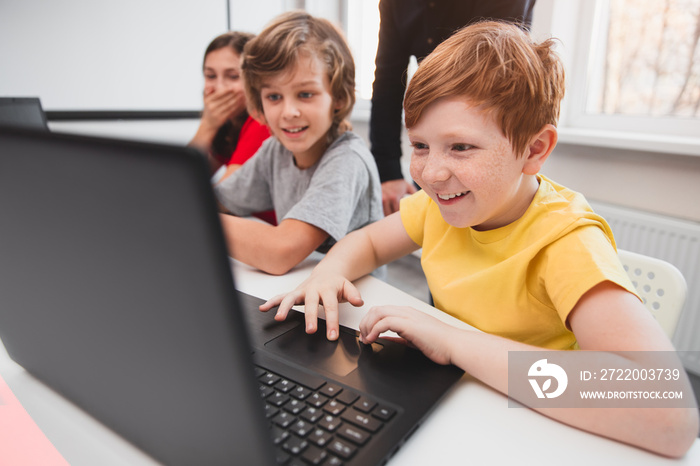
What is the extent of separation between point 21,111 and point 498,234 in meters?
1.10

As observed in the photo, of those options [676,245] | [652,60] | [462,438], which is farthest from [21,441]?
[652,60]

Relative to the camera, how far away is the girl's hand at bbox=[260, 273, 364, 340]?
56 cm

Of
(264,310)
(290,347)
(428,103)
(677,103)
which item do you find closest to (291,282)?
(264,310)

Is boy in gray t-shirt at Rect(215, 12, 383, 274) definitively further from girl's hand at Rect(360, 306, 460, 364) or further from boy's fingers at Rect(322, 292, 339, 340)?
girl's hand at Rect(360, 306, 460, 364)

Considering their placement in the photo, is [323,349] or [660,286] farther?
[660,286]

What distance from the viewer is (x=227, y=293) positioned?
0.65ft

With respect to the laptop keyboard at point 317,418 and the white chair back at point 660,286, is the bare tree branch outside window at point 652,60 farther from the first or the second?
the laptop keyboard at point 317,418

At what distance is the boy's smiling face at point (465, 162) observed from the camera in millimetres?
610

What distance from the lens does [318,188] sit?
95 centimetres

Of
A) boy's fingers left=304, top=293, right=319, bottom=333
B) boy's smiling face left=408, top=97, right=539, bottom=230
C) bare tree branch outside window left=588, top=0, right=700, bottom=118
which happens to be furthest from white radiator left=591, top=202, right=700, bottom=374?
boy's fingers left=304, top=293, right=319, bottom=333

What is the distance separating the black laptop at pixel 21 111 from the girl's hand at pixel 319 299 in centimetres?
78

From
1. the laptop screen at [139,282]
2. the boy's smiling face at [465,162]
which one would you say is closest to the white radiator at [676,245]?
the boy's smiling face at [465,162]

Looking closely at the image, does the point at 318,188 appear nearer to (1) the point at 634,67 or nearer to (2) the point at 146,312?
(2) the point at 146,312

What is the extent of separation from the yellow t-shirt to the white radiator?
0.92 m
